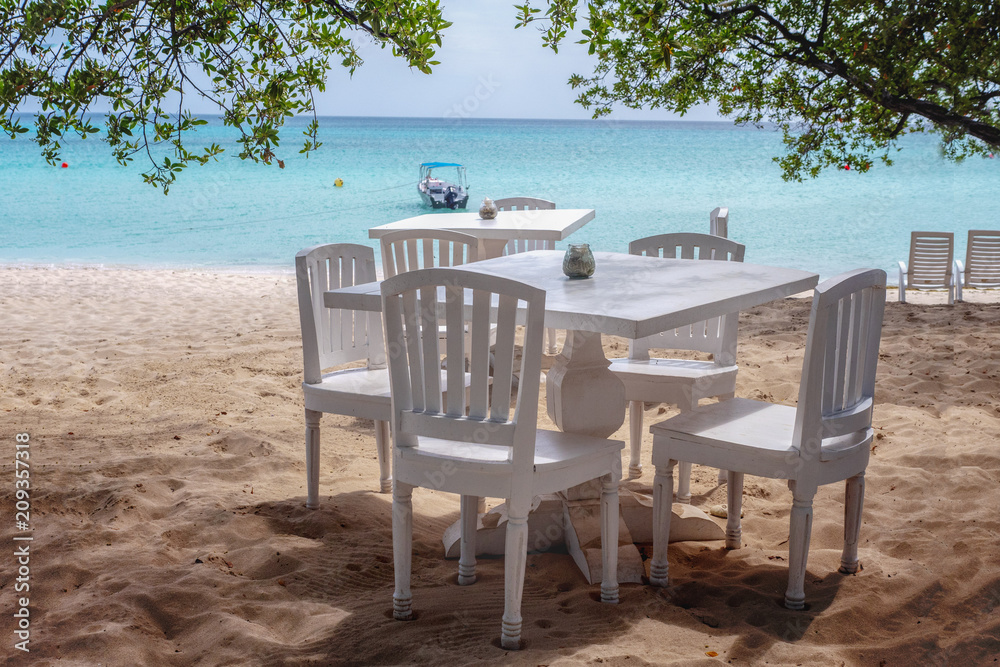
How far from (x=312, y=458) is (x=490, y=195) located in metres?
23.9

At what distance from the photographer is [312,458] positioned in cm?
322

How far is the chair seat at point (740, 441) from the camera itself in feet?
7.86

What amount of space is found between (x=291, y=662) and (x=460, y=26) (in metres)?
39.2

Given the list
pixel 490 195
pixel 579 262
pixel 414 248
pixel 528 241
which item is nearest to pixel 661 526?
pixel 579 262

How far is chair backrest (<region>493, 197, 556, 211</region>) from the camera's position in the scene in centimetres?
628

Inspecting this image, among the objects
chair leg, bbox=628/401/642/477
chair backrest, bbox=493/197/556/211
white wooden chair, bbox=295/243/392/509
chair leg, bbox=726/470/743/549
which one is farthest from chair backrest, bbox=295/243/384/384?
chair backrest, bbox=493/197/556/211

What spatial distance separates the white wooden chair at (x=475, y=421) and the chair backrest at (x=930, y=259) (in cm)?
693

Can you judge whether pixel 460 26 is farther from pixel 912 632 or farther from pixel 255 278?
pixel 912 632

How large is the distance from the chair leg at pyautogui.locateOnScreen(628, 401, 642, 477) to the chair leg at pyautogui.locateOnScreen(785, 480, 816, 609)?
1.22 metres

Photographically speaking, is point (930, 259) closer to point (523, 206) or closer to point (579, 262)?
point (523, 206)

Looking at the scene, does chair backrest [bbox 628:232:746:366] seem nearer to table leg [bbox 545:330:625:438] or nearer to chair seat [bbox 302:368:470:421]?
table leg [bbox 545:330:625:438]

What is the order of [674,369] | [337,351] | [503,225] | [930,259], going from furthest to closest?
[930,259] → [503,225] → [337,351] → [674,369]

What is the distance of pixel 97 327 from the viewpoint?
644cm

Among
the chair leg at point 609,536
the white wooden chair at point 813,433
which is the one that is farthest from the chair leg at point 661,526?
the chair leg at point 609,536
